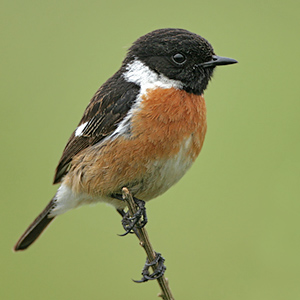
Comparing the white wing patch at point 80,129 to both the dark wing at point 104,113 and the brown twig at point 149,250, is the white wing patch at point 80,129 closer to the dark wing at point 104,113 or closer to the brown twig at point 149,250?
the dark wing at point 104,113

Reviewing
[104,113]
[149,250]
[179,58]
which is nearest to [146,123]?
[104,113]

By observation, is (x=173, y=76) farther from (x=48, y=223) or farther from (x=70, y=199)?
(x=48, y=223)

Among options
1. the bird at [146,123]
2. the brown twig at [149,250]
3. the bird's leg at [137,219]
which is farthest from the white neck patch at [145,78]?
the brown twig at [149,250]

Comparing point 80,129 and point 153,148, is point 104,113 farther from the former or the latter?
point 153,148

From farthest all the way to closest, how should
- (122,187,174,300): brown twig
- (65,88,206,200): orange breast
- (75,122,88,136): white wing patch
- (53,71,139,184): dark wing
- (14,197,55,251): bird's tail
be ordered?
(14,197,55,251): bird's tail < (75,122,88,136): white wing patch < (53,71,139,184): dark wing < (65,88,206,200): orange breast < (122,187,174,300): brown twig

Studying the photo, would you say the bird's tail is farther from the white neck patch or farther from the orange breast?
the white neck patch

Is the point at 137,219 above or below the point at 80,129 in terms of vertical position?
below

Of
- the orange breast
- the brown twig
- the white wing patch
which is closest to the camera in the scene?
the brown twig

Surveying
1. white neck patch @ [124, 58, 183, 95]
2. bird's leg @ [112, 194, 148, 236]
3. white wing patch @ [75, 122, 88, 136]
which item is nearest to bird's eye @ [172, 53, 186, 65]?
white neck patch @ [124, 58, 183, 95]

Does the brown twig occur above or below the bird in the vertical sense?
below
